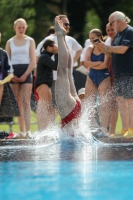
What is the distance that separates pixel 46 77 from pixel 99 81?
2.75 ft

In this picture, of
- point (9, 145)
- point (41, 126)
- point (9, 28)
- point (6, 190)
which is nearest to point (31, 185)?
point (6, 190)

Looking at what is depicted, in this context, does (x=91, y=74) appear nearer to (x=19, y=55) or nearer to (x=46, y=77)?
(x=46, y=77)

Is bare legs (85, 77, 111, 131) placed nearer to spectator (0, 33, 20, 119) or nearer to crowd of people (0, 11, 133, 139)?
crowd of people (0, 11, 133, 139)

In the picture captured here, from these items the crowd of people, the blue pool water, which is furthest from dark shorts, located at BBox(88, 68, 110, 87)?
the blue pool water

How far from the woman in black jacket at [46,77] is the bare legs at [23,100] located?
0.57ft

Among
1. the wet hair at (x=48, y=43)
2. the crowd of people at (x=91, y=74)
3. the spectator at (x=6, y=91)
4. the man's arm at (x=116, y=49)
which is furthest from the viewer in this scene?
the wet hair at (x=48, y=43)

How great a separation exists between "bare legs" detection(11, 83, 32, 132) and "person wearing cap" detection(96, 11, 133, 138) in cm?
150

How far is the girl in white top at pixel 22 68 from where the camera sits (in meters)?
10.1

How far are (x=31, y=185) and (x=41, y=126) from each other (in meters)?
4.32

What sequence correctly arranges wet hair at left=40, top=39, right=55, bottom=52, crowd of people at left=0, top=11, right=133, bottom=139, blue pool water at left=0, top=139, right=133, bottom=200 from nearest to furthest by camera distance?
blue pool water at left=0, top=139, right=133, bottom=200 < crowd of people at left=0, top=11, right=133, bottom=139 < wet hair at left=40, top=39, right=55, bottom=52

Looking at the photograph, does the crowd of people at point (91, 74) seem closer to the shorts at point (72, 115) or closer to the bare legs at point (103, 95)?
the bare legs at point (103, 95)

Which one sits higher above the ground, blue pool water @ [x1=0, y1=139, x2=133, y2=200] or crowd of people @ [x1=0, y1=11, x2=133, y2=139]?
crowd of people @ [x1=0, y1=11, x2=133, y2=139]

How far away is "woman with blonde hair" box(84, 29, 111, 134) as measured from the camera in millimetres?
9625

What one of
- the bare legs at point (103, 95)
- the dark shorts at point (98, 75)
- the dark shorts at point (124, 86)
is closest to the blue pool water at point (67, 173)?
the dark shorts at point (124, 86)
